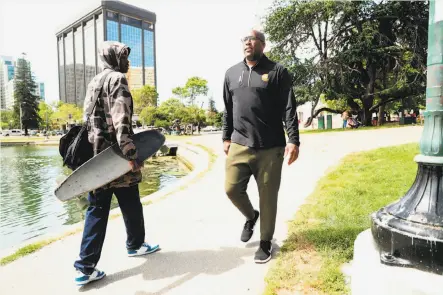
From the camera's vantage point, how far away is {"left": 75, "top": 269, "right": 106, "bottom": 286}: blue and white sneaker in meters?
2.66

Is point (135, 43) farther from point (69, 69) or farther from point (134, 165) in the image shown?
point (134, 165)

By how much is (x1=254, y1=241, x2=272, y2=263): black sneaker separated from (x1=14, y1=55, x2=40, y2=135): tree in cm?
8179

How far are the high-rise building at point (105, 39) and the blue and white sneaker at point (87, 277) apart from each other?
115m

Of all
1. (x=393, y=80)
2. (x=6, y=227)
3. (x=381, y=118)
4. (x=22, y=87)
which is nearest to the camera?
(x=6, y=227)

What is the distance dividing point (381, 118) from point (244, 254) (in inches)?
1255

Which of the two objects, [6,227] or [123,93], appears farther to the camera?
[6,227]

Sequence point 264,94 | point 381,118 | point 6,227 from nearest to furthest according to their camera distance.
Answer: point 264,94 < point 6,227 < point 381,118

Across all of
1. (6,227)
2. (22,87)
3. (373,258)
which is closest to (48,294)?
(373,258)

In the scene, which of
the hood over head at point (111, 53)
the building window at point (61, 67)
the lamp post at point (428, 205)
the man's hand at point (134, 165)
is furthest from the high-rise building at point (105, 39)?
the lamp post at point (428, 205)

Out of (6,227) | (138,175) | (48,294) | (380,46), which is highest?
(380,46)

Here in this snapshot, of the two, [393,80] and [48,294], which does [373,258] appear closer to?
[48,294]

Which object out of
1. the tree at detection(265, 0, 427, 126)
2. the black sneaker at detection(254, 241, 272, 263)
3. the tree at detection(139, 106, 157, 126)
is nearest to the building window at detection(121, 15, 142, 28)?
the tree at detection(139, 106, 157, 126)

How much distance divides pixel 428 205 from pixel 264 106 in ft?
5.07

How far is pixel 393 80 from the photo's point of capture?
28688 millimetres
